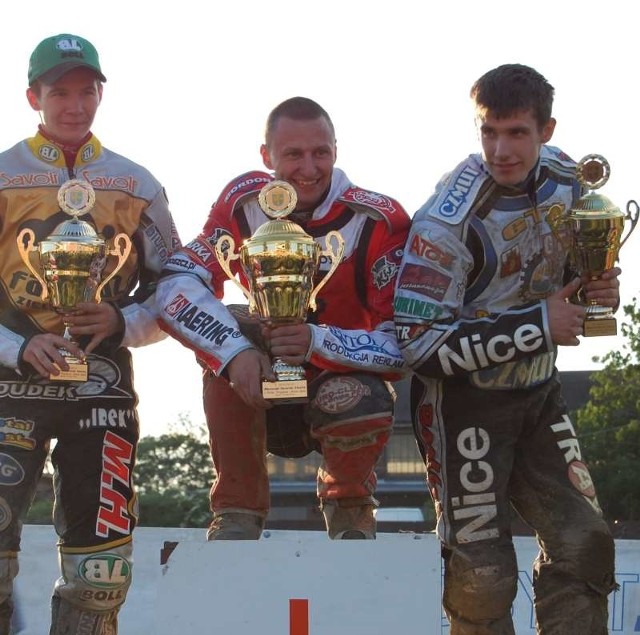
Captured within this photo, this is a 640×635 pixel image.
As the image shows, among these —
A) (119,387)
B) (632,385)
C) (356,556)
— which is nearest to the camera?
(356,556)

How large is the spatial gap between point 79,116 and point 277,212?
875mm

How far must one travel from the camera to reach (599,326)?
5.25m

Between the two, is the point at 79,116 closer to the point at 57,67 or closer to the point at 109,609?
the point at 57,67

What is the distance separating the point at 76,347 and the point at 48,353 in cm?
10

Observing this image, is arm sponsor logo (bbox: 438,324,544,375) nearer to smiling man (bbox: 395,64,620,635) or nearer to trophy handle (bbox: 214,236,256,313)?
smiling man (bbox: 395,64,620,635)

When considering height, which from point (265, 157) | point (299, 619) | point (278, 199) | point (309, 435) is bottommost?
point (299, 619)

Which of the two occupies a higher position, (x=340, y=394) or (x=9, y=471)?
(x=340, y=394)

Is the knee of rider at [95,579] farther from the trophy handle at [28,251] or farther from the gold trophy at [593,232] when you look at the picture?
the gold trophy at [593,232]

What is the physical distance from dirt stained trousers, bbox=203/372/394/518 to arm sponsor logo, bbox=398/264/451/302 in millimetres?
360

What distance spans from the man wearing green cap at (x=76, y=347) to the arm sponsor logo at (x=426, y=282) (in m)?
0.97

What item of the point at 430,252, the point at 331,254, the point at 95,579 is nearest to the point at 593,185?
the point at 430,252

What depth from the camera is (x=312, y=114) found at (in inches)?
226

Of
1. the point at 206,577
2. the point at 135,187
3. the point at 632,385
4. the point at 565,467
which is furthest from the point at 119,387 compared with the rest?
the point at 632,385

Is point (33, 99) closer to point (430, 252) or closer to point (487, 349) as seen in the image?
point (430, 252)
